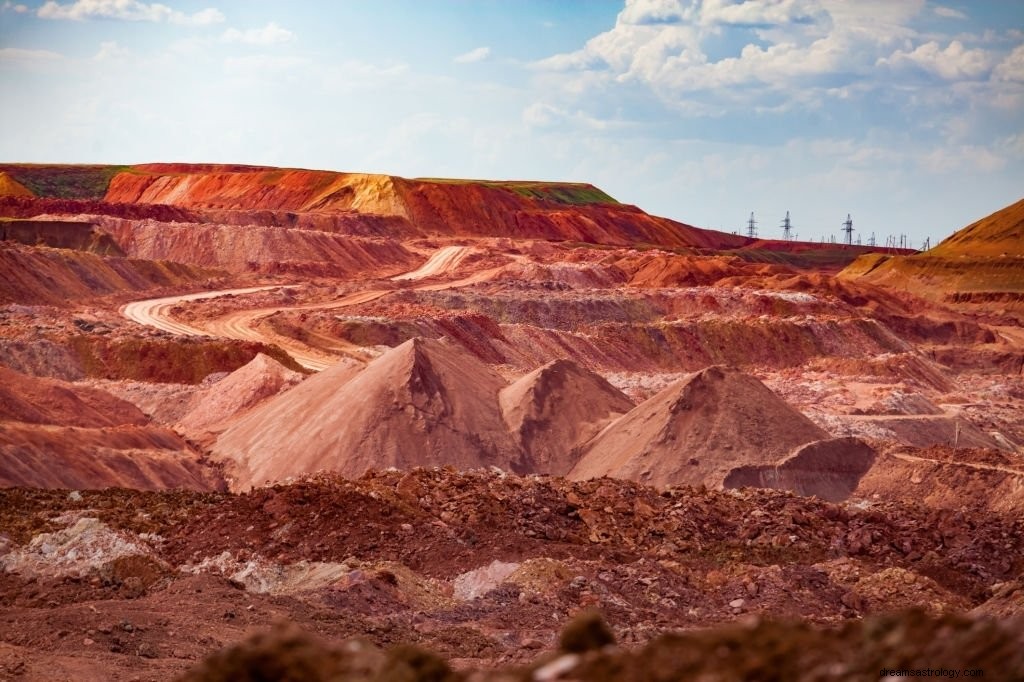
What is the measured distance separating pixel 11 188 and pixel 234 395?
74682mm

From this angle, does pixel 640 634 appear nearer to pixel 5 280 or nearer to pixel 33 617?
pixel 33 617

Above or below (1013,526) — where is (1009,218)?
above

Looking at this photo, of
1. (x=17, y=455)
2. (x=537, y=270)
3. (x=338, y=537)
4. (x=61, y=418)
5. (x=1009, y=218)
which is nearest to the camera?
(x=338, y=537)

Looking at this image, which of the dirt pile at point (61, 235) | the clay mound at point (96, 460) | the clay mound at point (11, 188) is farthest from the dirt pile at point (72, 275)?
the clay mound at point (11, 188)

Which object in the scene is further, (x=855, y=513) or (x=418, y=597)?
(x=855, y=513)

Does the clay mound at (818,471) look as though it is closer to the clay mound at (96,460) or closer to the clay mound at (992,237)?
the clay mound at (96,460)

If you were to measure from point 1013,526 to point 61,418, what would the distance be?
2243 cm

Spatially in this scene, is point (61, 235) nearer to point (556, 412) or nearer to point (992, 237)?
point (556, 412)

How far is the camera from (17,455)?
25.4m

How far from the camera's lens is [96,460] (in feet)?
89.0

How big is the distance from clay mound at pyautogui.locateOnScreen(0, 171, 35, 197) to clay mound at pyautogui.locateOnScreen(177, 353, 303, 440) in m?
70.4

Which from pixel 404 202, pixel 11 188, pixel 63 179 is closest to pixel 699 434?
pixel 404 202

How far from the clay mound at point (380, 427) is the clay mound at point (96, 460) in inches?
48.3

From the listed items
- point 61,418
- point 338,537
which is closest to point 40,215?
point 61,418
